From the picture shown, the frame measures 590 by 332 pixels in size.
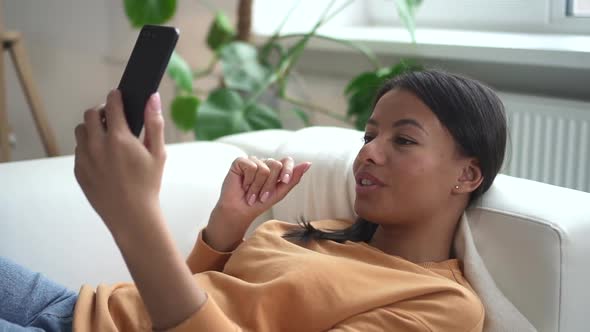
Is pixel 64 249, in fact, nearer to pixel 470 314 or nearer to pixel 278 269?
pixel 278 269

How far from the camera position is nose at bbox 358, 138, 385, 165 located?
1.31 m

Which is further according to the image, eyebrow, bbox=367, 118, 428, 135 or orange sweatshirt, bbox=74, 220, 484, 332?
eyebrow, bbox=367, 118, 428, 135

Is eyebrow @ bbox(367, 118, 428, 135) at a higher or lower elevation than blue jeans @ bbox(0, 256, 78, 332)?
higher

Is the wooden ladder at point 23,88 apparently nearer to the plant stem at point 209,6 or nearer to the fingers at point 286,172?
the plant stem at point 209,6

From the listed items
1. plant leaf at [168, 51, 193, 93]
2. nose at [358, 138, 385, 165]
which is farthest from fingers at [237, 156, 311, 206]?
plant leaf at [168, 51, 193, 93]

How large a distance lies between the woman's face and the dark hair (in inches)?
0.5

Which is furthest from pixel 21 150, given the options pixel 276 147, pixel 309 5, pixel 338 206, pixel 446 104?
pixel 446 104

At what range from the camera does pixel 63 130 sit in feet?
11.5

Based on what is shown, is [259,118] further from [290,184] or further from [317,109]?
[290,184]

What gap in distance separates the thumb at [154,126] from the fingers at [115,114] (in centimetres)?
3

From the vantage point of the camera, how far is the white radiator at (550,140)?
1.96 m

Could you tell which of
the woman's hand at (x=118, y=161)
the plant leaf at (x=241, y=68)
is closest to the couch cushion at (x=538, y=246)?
the woman's hand at (x=118, y=161)

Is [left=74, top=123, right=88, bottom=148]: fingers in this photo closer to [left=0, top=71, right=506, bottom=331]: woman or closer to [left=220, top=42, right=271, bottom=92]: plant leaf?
[left=0, top=71, right=506, bottom=331]: woman

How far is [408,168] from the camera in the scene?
51.1 inches
